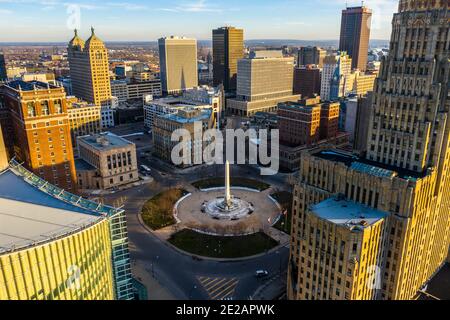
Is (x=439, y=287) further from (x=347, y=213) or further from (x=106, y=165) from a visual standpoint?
(x=106, y=165)

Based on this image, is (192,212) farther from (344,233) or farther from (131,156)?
(344,233)

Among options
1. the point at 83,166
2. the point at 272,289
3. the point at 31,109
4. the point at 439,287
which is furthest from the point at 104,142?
the point at 439,287

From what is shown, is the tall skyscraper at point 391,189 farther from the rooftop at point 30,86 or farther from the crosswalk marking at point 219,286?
the rooftop at point 30,86

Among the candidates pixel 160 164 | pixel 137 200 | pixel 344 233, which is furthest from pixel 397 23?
pixel 160 164

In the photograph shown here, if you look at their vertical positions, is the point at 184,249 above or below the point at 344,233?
below

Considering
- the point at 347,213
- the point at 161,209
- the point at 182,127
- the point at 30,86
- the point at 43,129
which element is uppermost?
the point at 30,86

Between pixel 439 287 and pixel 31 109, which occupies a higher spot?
pixel 31 109
